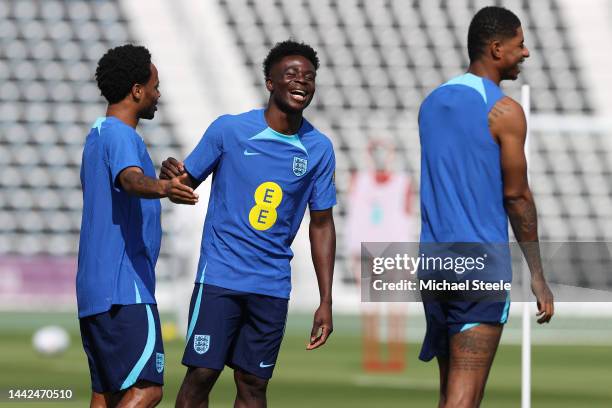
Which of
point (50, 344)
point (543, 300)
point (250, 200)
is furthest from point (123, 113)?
point (50, 344)

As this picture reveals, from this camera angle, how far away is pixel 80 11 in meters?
26.0

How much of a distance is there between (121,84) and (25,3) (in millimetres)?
20525

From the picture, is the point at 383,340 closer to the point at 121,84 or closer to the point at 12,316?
the point at 12,316

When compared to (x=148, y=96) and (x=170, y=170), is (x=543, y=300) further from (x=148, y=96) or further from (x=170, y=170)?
(x=148, y=96)

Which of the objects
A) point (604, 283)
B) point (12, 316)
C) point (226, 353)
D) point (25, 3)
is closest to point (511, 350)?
point (604, 283)

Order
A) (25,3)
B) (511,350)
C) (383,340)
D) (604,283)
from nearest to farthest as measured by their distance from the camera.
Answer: (511,350) < (383,340) < (604,283) < (25,3)

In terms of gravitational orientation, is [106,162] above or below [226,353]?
above

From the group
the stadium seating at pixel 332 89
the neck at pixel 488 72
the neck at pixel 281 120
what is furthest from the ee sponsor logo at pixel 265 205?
the stadium seating at pixel 332 89

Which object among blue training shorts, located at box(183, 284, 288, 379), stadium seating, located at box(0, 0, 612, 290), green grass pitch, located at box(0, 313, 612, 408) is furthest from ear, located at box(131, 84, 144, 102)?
stadium seating, located at box(0, 0, 612, 290)

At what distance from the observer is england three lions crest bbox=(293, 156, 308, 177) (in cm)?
674

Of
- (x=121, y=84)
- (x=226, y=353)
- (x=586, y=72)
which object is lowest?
(x=226, y=353)

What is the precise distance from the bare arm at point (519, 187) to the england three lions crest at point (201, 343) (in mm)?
1583

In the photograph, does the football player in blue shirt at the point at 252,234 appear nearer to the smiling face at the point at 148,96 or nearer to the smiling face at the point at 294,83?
the smiling face at the point at 294,83

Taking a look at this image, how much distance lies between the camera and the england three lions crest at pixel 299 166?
22.1 feet
